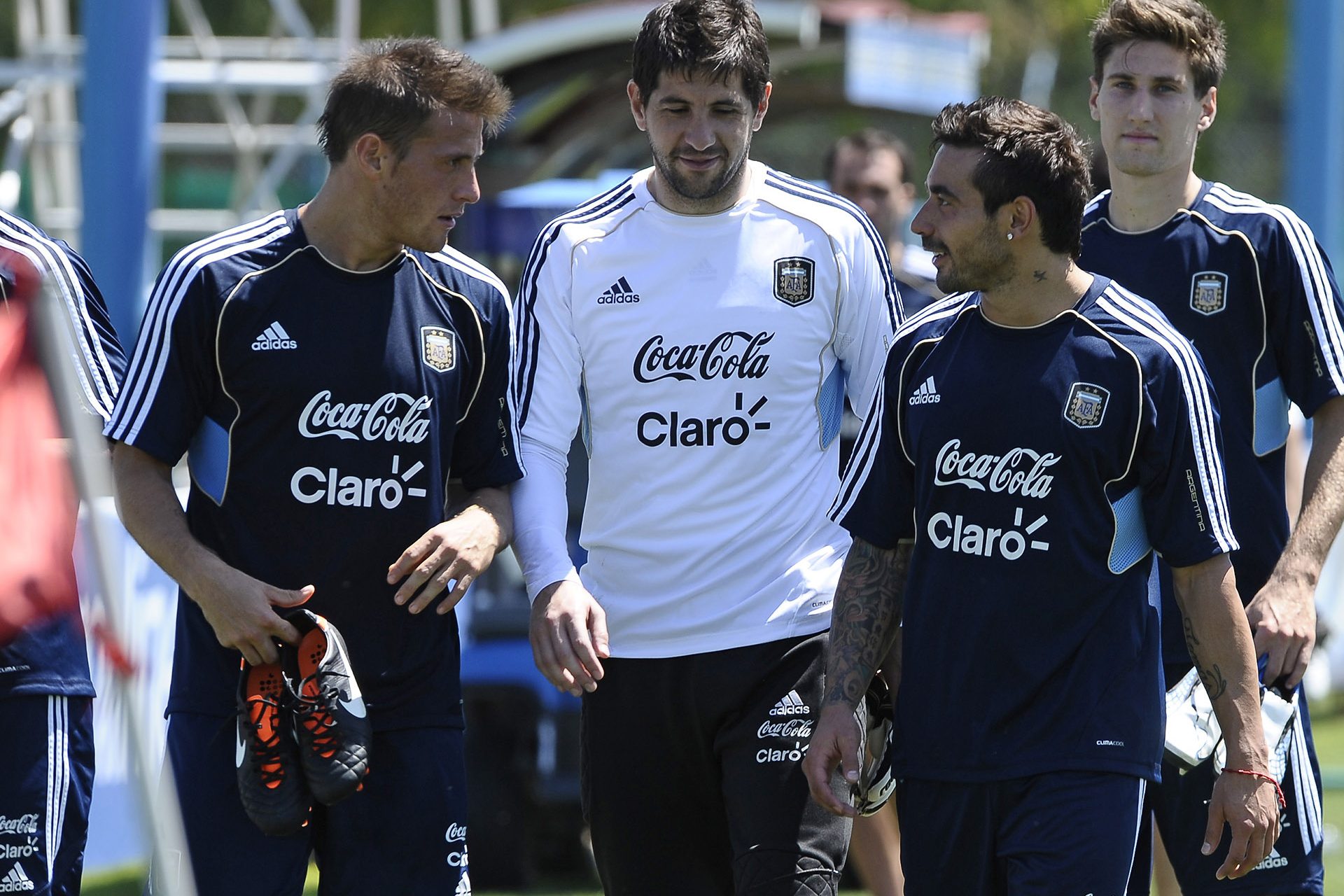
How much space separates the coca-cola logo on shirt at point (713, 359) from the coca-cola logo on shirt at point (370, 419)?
1.98 ft

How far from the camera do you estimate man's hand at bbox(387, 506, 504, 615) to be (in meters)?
4.26

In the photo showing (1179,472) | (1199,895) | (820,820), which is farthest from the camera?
(1199,895)

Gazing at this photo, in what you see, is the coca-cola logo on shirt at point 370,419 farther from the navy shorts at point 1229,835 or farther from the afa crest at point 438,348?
the navy shorts at point 1229,835

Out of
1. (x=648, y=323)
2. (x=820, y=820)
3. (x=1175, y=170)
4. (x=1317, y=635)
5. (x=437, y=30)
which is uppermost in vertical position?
(x=437, y=30)

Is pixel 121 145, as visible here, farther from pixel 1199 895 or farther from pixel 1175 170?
pixel 1199 895

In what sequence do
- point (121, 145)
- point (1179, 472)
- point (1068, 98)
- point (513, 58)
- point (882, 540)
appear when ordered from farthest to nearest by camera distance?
point (1068, 98) → point (513, 58) → point (121, 145) → point (882, 540) → point (1179, 472)

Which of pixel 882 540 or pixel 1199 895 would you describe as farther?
pixel 1199 895

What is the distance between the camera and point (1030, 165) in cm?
411

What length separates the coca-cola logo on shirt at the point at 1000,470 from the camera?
4023 mm

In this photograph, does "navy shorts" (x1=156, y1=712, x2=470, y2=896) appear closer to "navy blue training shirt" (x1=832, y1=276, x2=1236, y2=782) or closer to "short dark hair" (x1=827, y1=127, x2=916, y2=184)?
"navy blue training shirt" (x1=832, y1=276, x2=1236, y2=782)

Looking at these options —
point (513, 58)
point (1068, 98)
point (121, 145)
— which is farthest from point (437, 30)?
point (121, 145)

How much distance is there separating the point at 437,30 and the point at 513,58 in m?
12.8

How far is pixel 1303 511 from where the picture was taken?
4.70 m

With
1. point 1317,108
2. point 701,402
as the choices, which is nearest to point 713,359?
point 701,402
